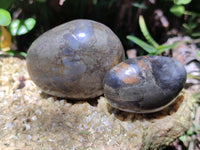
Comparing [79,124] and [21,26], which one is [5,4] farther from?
[79,124]

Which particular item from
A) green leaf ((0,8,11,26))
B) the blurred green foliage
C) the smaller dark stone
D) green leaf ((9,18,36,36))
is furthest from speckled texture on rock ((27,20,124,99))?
the blurred green foliage

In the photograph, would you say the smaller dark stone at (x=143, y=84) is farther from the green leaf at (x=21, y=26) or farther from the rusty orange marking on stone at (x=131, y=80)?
the green leaf at (x=21, y=26)

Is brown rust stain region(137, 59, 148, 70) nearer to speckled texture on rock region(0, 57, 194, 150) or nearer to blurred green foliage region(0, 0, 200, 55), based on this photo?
speckled texture on rock region(0, 57, 194, 150)

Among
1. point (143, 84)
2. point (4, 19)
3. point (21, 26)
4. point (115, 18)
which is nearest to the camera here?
point (143, 84)

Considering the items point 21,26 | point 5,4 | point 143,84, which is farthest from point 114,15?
point 143,84

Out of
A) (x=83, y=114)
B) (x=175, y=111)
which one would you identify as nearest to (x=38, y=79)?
(x=83, y=114)

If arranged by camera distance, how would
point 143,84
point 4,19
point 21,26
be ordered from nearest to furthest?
point 143,84 < point 4,19 < point 21,26
